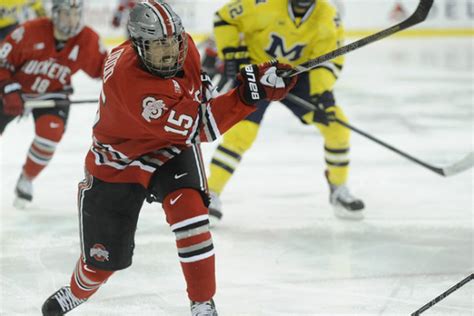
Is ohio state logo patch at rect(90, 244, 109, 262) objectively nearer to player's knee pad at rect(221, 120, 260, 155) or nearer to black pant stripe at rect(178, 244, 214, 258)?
black pant stripe at rect(178, 244, 214, 258)

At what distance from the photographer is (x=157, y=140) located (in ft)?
8.07

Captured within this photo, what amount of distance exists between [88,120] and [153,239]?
2.78 m

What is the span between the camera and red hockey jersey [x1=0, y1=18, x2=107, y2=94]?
388 cm

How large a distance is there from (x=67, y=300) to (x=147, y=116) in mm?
635

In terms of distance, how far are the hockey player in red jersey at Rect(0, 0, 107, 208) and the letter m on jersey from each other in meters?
0.73

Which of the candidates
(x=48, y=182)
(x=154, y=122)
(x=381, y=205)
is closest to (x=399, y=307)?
(x=154, y=122)

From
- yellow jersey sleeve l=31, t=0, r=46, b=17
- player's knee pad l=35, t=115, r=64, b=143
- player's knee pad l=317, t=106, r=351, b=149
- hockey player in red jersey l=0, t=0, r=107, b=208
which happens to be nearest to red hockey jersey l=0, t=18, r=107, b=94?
hockey player in red jersey l=0, t=0, r=107, b=208

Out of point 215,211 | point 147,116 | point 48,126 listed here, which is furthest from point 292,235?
point 147,116

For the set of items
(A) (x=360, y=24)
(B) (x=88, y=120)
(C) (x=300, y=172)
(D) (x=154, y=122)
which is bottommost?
(A) (x=360, y=24)

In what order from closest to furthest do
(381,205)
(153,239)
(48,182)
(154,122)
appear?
(154,122), (153,239), (381,205), (48,182)

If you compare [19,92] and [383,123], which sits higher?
[19,92]

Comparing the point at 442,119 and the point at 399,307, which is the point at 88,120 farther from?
the point at 399,307

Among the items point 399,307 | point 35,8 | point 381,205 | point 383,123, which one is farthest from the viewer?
point 383,123

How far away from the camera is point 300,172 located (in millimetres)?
4707
